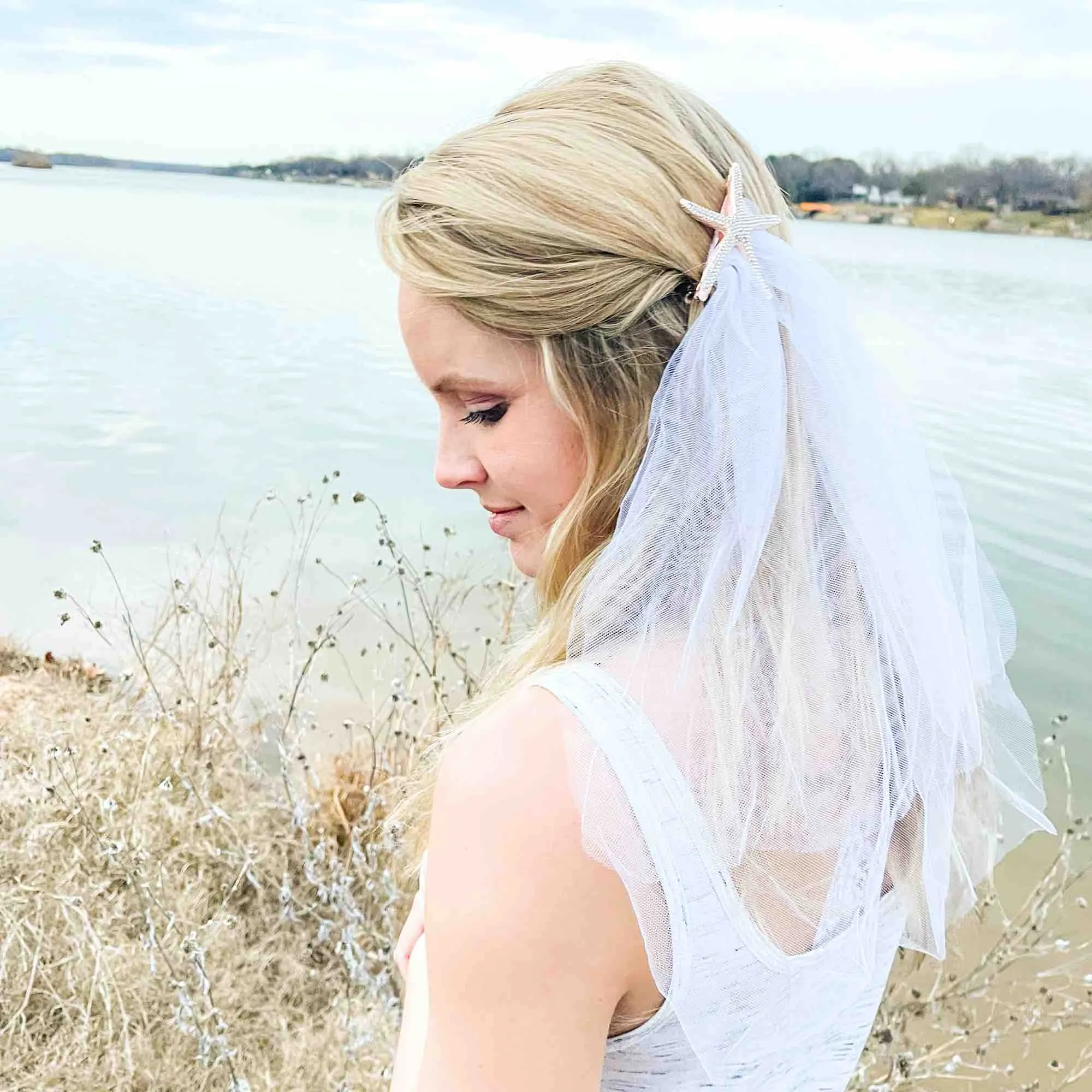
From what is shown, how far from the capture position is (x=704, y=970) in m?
0.88

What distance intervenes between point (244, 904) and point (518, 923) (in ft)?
8.42

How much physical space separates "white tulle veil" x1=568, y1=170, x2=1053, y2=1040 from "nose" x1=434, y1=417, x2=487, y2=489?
0.77 ft

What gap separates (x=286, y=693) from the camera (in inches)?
134

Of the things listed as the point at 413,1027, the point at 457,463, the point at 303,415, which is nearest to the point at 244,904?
the point at 413,1027

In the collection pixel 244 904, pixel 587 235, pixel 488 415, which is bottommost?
pixel 244 904

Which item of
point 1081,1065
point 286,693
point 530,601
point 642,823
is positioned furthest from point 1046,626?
point 642,823

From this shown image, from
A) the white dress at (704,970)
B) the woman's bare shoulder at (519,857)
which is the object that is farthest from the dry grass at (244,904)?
the woman's bare shoulder at (519,857)

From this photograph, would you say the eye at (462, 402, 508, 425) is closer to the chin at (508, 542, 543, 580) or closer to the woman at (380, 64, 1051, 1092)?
the woman at (380, 64, 1051, 1092)

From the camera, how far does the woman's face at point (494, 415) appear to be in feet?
3.72

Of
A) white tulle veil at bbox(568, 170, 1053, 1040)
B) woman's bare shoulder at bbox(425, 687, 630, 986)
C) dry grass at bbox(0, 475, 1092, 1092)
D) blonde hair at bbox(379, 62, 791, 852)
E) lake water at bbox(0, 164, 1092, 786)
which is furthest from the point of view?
lake water at bbox(0, 164, 1092, 786)

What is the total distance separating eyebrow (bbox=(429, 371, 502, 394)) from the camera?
115 centimetres

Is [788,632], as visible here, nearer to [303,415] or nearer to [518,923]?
[518,923]

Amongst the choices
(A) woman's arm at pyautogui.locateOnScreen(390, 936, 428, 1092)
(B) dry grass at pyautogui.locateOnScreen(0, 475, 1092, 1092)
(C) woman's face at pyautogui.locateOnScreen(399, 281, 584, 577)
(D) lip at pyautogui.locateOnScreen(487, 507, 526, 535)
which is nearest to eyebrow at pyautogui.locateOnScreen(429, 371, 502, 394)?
(C) woman's face at pyautogui.locateOnScreen(399, 281, 584, 577)

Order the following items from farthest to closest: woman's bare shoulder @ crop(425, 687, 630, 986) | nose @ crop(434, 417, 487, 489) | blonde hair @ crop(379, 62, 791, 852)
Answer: nose @ crop(434, 417, 487, 489)
blonde hair @ crop(379, 62, 791, 852)
woman's bare shoulder @ crop(425, 687, 630, 986)
